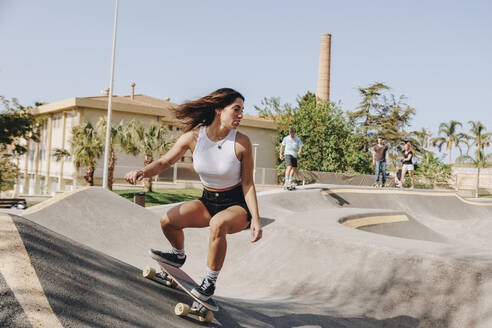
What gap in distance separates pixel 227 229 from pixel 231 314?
3.73 feet

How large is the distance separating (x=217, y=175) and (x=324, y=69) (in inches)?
1654

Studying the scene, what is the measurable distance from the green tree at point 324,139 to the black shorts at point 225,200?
97.4ft

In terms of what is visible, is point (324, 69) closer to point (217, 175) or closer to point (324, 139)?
point (324, 139)

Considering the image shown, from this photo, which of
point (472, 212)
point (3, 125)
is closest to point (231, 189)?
point (472, 212)

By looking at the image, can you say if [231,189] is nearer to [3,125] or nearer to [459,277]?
[459,277]

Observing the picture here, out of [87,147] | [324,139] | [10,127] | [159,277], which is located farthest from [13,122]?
[159,277]

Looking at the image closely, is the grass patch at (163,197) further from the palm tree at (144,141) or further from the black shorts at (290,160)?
the black shorts at (290,160)

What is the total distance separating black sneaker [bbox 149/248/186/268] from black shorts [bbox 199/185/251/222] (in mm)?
680

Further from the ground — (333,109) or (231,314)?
(333,109)

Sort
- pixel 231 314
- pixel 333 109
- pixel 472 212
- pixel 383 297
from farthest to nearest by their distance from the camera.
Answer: pixel 333 109
pixel 472 212
pixel 383 297
pixel 231 314

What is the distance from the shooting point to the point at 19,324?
2.34 metres

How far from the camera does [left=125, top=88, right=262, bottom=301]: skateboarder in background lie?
3484 millimetres

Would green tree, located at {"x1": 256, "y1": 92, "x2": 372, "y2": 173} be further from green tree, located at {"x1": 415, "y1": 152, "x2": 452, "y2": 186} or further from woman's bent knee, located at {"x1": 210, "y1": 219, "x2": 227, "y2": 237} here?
woman's bent knee, located at {"x1": 210, "y1": 219, "x2": 227, "y2": 237}

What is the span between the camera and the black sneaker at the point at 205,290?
3.47 metres
